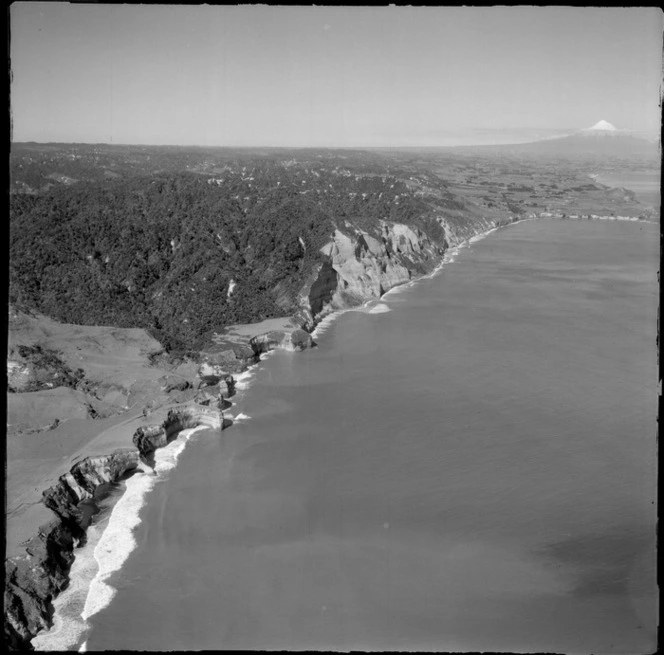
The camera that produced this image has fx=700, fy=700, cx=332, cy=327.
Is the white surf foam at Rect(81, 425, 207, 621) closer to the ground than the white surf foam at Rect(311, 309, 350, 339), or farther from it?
closer to the ground

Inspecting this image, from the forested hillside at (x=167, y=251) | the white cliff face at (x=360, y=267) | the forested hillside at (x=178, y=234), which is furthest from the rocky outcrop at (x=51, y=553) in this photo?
the white cliff face at (x=360, y=267)

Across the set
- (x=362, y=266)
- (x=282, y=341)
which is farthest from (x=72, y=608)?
(x=362, y=266)

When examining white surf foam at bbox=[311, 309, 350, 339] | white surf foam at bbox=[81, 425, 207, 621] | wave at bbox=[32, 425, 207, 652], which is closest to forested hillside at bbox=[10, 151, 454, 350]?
white surf foam at bbox=[311, 309, 350, 339]

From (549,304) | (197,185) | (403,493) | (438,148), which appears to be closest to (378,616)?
(403,493)

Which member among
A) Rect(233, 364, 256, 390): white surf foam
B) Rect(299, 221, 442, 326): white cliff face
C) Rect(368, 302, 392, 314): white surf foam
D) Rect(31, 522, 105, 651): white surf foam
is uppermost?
Rect(299, 221, 442, 326): white cliff face

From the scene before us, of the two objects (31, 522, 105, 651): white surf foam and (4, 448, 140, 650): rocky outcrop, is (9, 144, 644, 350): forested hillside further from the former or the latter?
(31, 522, 105, 651): white surf foam

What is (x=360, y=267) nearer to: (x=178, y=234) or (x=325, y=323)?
(x=325, y=323)
